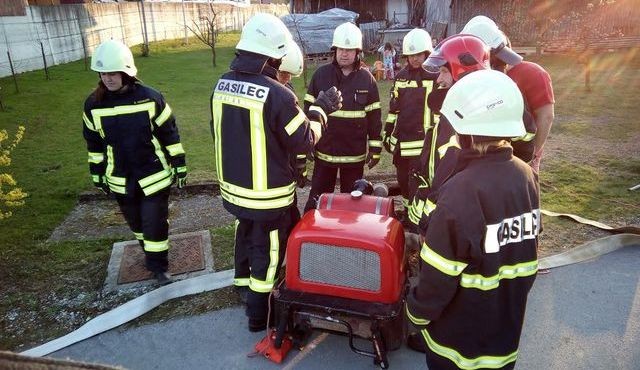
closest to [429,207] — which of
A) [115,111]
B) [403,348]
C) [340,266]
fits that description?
[340,266]

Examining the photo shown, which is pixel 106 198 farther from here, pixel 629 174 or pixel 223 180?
pixel 629 174

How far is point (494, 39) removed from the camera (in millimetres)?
3670

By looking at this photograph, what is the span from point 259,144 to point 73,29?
19.6 metres

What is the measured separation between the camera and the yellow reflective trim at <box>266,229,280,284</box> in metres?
3.47

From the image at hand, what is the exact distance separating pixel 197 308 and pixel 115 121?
1.68 meters

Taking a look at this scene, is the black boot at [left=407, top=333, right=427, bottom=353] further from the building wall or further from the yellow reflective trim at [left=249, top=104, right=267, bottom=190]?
the building wall

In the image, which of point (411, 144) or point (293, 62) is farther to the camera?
point (411, 144)

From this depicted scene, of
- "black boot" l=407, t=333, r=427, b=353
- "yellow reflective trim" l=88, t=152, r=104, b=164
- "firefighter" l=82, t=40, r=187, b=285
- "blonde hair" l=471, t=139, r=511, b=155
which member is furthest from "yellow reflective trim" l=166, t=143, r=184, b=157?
"blonde hair" l=471, t=139, r=511, b=155

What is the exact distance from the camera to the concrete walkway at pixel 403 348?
10.5ft

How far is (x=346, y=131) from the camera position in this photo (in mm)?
4852

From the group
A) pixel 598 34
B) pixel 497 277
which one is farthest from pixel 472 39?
pixel 598 34

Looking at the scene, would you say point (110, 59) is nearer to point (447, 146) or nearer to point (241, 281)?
point (241, 281)

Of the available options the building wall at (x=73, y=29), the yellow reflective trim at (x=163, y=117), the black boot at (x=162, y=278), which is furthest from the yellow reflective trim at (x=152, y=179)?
the building wall at (x=73, y=29)

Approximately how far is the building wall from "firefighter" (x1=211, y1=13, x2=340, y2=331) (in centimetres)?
1514
